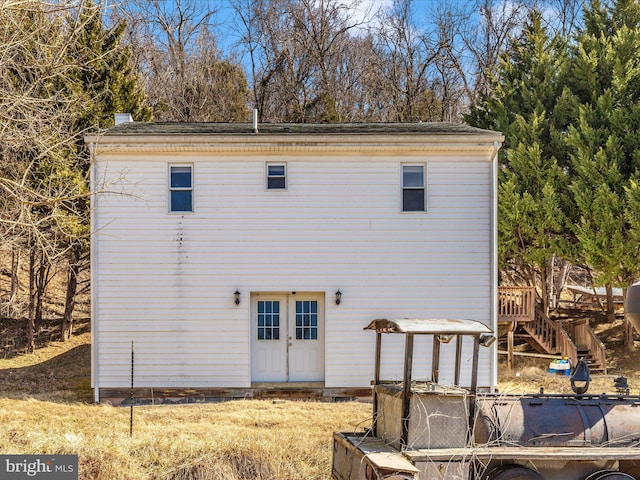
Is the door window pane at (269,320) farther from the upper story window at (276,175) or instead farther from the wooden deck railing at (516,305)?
the wooden deck railing at (516,305)

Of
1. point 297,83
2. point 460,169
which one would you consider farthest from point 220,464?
point 297,83

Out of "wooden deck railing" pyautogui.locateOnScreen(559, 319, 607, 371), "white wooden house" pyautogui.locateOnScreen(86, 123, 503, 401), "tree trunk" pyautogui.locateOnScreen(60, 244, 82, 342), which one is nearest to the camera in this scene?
"white wooden house" pyautogui.locateOnScreen(86, 123, 503, 401)

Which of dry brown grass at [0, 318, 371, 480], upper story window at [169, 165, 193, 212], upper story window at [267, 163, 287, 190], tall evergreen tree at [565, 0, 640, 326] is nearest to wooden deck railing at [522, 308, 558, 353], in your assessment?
tall evergreen tree at [565, 0, 640, 326]

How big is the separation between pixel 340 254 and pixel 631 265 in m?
10.1

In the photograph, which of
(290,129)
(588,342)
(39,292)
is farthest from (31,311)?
(588,342)

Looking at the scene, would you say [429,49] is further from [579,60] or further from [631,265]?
[631,265]

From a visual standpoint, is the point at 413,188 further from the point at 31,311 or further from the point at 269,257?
the point at 31,311

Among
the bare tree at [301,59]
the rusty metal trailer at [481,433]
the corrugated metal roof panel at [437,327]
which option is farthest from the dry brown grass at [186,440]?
the bare tree at [301,59]

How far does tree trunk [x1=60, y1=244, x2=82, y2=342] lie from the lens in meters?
24.9

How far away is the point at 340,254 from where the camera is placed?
59.0 feet

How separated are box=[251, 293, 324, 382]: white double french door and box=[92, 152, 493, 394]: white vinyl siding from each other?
37cm

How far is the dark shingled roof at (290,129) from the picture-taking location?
18172 millimetres

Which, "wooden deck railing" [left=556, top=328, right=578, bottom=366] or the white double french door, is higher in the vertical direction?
the white double french door

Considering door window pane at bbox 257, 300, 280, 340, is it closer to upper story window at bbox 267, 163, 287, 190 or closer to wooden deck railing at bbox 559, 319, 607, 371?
upper story window at bbox 267, 163, 287, 190
